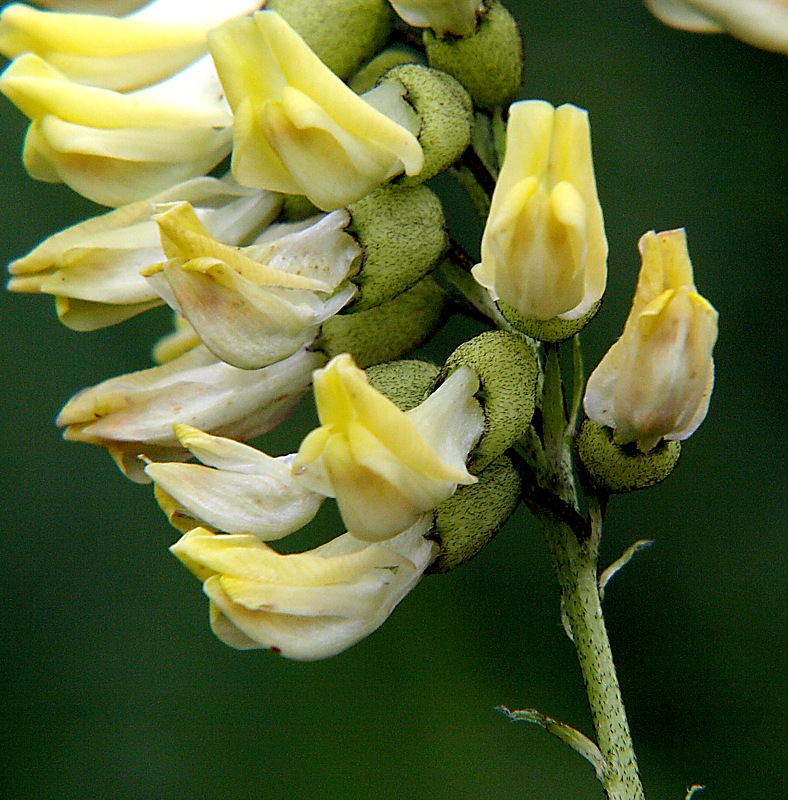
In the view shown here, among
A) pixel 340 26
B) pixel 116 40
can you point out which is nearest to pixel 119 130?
pixel 116 40

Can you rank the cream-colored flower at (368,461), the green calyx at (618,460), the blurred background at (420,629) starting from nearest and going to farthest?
the cream-colored flower at (368,461)
the green calyx at (618,460)
the blurred background at (420,629)

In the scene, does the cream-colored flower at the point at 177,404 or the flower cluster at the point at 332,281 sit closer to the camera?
the flower cluster at the point at 332,281

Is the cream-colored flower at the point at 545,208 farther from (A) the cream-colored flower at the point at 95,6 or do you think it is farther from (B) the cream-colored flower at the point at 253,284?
(A) the cream-colored flower at the point at 95,6

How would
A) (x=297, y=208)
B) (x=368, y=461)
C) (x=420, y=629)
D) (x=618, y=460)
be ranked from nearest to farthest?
1. (x=368, y=461)
2. (x=618, y=460)
3. (x=297, y=208)
4. (x=420, y=629)

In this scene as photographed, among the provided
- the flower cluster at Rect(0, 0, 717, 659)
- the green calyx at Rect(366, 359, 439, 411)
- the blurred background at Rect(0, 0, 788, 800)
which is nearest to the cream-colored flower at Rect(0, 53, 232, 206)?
the flower cluster at Rect(0, 0, 717, 659)

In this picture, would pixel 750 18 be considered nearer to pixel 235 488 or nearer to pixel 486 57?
pixel 486 57

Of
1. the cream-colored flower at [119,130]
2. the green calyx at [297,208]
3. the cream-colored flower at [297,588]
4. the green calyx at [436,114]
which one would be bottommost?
the cream-colored flower at [297,588]

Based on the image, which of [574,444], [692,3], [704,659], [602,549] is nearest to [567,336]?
[574,444]

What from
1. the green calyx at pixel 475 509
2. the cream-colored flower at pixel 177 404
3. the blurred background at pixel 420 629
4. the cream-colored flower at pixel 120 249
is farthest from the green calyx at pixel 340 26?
the blurred background at pixel 420 629
